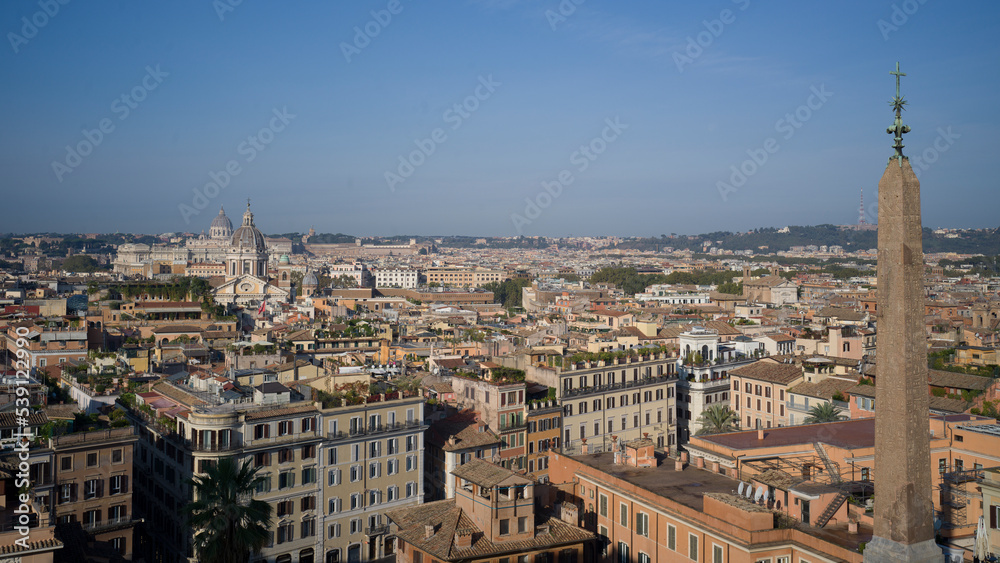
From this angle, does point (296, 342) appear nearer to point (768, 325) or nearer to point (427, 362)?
point (427, 362)

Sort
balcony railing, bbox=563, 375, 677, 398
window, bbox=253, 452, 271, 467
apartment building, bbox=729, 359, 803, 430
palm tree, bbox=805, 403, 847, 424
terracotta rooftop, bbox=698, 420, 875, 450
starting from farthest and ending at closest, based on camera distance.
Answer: apartment building, bbox=729, 359, 803, 430 → balcony railing, bbox=563, 375, 677, 398 → palm tree, bbox=805, 403, 847, 424 → window, bbox=253, 452, 271, 467 → terracotta rooftop, bbox=698, 420, 875, 450

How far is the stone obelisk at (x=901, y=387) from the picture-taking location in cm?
1097

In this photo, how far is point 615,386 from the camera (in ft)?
105

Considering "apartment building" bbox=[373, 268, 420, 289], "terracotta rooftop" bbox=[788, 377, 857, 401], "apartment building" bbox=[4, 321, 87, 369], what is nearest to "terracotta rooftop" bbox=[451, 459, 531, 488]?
"terracotta rooftop" bbox=[788, 377, 857, 401]

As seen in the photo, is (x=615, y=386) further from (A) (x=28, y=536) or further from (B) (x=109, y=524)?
(A) (x=28, y=536)

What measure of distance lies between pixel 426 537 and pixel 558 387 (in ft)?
44.9

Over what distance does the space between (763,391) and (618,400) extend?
5.78 meters

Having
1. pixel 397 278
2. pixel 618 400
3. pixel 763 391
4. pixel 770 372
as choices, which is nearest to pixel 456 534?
pixel 618 400

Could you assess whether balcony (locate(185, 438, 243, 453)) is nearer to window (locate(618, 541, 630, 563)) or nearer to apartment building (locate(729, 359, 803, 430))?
window (locate(618, 541, 630, 563))

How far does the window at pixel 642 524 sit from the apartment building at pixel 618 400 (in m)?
11.2

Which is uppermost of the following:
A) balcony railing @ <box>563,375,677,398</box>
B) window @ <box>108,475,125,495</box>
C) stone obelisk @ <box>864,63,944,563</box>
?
stone obelisk @ <box>864,63,944,563</box>

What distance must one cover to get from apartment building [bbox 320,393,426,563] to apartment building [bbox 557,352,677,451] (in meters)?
6.62

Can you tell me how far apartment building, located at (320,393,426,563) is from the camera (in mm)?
23172

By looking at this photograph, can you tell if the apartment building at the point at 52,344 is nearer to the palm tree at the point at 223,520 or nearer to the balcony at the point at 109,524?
the balcony at the point at 109,524
